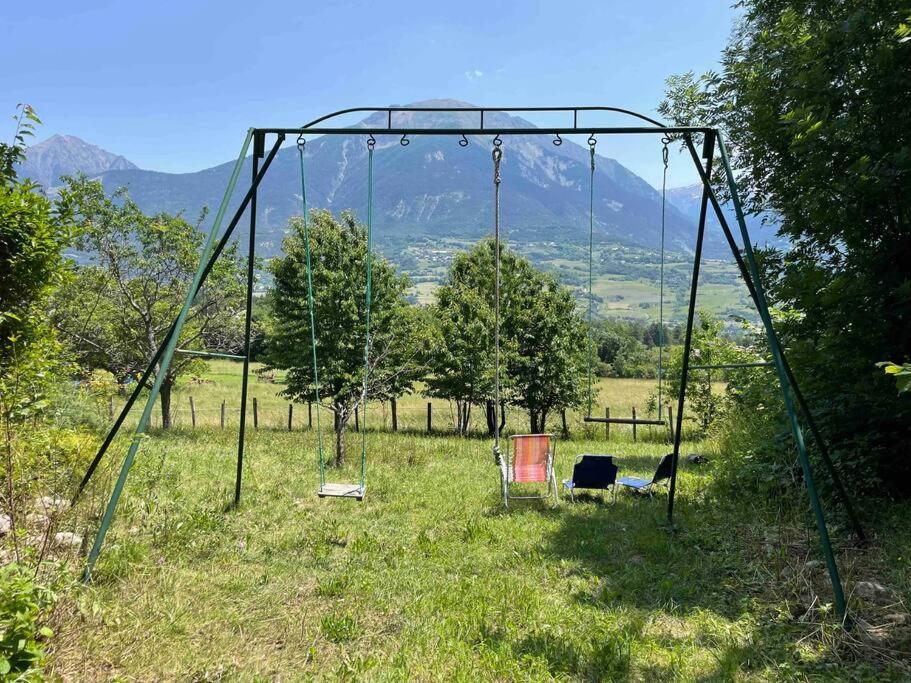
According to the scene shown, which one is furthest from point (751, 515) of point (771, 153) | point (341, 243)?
point (341, 243)

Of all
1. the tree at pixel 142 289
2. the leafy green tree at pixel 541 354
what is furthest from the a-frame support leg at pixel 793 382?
the leafy green tree at pixel 541 354

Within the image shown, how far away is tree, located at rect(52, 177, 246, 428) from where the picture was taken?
14.4m

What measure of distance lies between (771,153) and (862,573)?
5115 millimetres

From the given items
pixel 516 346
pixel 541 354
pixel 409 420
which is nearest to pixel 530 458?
pixel 516 346

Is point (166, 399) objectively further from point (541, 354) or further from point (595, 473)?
point (595, 473)

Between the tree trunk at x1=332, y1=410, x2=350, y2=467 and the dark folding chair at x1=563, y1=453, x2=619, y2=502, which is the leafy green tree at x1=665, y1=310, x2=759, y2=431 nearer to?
the tree trunk at x1=332, y1=410, x2=350, y2=467

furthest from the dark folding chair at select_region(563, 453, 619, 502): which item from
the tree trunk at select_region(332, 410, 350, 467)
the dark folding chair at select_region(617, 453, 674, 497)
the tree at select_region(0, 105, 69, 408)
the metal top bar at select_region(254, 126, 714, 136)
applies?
the tree at select_region(0, 105, 69, 408)

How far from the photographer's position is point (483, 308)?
2212cm

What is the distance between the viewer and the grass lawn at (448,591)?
3525 millimetres

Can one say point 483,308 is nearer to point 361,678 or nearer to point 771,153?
point 771,153

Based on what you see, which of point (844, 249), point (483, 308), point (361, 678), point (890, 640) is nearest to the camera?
point (361, 678)

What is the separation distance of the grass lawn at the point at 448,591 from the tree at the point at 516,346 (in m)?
13.9

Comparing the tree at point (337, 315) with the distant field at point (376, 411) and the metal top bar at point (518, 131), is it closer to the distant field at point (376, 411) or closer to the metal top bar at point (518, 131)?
the distant field at point (376, 411)

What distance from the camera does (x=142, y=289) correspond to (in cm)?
1555
